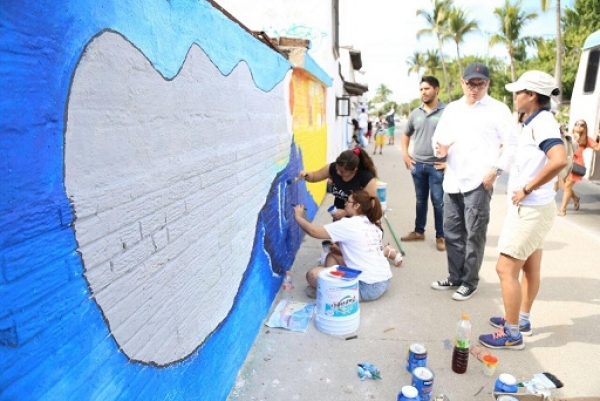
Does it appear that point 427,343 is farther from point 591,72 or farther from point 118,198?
point 591,72

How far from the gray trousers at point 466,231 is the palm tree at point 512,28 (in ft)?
95.6

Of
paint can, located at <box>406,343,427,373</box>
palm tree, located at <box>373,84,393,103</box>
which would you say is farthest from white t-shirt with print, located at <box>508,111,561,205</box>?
palm tree, located at <box>373,84,393,103</box>

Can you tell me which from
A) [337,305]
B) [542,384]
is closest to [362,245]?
[337,305]

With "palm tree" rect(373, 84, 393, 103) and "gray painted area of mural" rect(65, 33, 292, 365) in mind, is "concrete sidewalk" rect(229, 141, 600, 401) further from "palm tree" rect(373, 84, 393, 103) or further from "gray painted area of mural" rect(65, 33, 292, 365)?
"palm tree" rect(373, 84, 393, 103)

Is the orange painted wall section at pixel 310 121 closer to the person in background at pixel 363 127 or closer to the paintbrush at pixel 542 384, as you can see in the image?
the paintbrush at pixel 542 384

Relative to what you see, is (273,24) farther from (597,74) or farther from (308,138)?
(597,74)

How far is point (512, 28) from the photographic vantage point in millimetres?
29156

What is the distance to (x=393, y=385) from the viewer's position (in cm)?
268

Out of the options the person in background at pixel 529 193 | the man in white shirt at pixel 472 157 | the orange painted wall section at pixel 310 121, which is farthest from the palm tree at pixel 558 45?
the person in background at pixel 529 193

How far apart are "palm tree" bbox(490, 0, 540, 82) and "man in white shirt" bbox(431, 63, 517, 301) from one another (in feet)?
95.3

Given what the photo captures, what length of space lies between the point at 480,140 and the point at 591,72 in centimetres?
617

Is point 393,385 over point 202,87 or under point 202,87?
under

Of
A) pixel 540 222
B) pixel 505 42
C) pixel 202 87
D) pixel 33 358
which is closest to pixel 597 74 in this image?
pixel 540 222

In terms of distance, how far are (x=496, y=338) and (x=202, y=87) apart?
8.99ft
